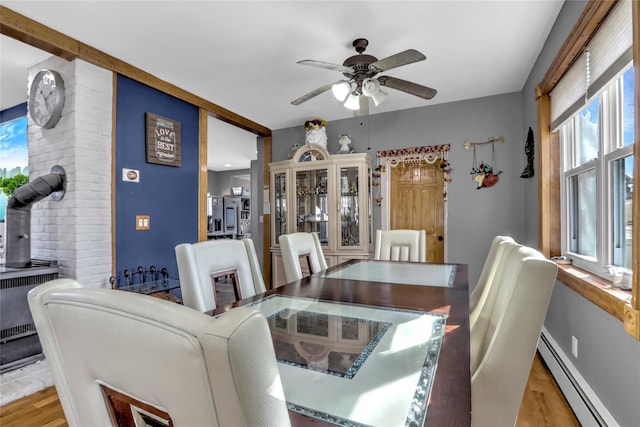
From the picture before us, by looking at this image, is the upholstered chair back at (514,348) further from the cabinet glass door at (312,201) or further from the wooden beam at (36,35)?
the cabinet glass door at (312,201)

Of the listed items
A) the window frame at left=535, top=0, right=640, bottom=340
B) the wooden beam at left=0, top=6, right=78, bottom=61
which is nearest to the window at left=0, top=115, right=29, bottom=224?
the wooden beam at left=0, top=6, right=78, bottom=61

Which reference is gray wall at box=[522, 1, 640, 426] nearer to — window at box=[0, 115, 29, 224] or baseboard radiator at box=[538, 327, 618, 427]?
baseboard radiator at box=[538, 327, 618, 427]

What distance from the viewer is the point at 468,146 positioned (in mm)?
3631

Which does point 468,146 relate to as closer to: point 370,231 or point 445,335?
point 370,231

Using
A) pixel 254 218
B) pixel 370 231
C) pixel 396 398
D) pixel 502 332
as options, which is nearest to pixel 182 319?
pixel 396 398

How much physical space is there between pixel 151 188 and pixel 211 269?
6.30 feet

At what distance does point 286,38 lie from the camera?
2389 millimetres

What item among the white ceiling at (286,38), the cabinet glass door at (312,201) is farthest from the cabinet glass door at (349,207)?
the white ceiling at (286,38)

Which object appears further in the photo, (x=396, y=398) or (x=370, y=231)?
(x=370, y=231)

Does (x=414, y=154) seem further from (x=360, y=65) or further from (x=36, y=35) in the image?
(x=36, y=35)

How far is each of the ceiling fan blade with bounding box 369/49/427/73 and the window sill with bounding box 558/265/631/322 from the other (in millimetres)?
1504

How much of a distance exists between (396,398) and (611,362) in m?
1.46

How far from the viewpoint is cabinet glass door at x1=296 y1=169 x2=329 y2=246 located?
4.08m

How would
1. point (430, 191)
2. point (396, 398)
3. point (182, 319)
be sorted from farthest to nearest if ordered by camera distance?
point (430, 191) < point (396, 398) < point (182, 319)
